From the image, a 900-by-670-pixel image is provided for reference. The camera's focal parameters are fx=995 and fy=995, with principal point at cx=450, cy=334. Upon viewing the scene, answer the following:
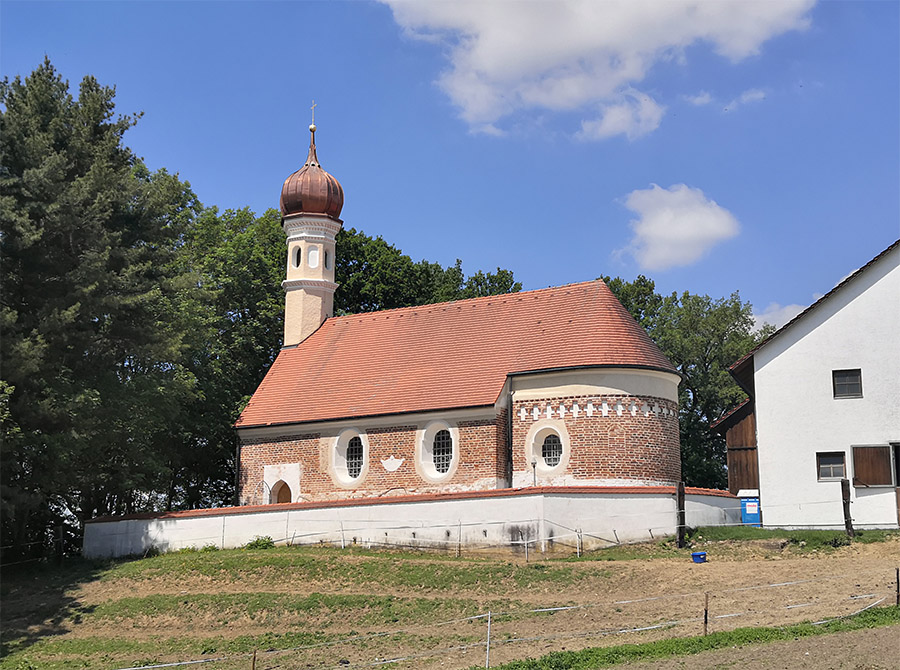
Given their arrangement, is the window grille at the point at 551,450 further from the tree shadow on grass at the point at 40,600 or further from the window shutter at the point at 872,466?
the tree shadow on grass at the point at 40,600

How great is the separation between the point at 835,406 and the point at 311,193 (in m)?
Answer: 21.4

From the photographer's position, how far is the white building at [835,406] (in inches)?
1032

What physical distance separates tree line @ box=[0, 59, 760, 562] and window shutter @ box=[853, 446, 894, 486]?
64.4ft

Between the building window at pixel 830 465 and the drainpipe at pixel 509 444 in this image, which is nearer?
the building window at pixel 830 465

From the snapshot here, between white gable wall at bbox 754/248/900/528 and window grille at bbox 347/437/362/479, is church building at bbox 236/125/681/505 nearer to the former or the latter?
window grille at bbox 347/437/362/479

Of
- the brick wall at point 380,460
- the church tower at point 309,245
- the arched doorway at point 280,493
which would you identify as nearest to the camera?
the brick wall at point 380,460

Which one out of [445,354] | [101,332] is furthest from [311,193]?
[101,332]

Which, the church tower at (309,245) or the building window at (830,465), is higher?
the church tower at (309,245)

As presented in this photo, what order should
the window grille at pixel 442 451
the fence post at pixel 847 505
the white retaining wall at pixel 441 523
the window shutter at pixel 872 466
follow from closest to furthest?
the fence post at pixel 847 505
the white retaining wall at pixel 441 523
the window shutter at pixel 872 466
the window grille at pixel 442 451

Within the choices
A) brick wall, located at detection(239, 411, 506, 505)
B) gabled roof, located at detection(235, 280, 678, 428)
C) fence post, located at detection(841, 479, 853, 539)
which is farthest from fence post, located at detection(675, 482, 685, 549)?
brick wall, located at detection(239, 411, 506, 505)

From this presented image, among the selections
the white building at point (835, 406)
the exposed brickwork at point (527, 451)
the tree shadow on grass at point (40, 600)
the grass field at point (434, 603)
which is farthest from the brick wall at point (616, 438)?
the tree shadow on grass at point (40, 600)

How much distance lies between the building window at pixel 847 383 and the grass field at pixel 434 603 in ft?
13.7

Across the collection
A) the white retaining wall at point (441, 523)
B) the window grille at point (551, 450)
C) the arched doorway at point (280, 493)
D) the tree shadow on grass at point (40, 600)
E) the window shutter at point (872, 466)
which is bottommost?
the tree shadow on grass at point (40, 600)

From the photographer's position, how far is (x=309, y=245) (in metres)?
38.9
